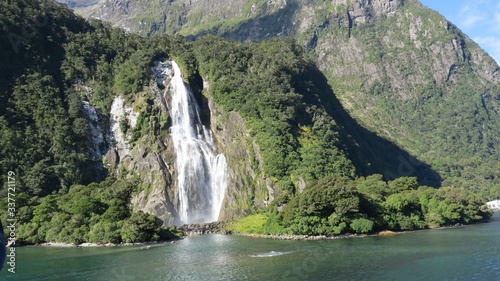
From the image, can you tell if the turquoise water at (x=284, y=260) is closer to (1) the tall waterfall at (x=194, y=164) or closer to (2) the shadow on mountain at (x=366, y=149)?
(1) the tall waterfall at (x=194, y=164)

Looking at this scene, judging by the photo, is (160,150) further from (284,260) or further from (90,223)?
(284,260)

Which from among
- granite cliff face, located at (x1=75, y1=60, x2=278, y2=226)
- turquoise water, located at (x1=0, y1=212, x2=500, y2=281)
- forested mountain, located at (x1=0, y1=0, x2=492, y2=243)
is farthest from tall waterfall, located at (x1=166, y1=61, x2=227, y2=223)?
turquoise water, located at (x1=0, y1=212, x2=500, y2=281)

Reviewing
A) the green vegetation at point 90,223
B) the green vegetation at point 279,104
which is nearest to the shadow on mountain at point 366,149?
the green vegetation at point 279,104

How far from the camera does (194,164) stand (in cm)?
9306

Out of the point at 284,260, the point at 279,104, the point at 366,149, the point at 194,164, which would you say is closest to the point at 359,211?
the point at 284,260

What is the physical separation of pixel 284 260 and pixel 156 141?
204 ft

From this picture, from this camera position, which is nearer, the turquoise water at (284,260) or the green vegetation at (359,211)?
the turquoise water at (284,260)

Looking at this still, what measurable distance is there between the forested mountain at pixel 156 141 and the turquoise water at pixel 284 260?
764 cm

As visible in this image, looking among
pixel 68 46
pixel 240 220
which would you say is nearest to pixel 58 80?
pixel 68 46

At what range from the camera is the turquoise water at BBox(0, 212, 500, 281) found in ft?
114

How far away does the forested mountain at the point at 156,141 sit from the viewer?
6303 cm

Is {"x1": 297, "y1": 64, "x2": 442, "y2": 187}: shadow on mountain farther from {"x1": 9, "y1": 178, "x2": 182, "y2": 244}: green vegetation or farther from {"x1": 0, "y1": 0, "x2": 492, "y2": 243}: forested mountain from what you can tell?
{"x1": 9, "y1": 178, "x2": 182, "y2": 244}: green vegetation

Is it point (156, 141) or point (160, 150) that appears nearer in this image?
point (160, 150)

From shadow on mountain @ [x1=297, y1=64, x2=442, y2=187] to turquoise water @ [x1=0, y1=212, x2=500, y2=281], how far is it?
54448 mm
